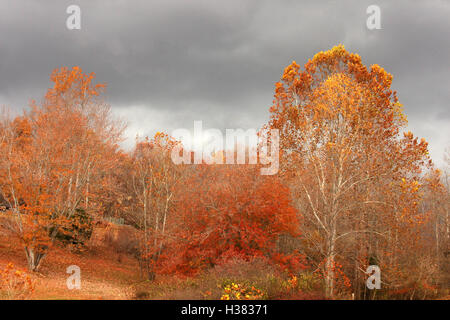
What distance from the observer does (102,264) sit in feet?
85.0

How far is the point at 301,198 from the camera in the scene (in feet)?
64.0

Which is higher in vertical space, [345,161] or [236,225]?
[345,161]

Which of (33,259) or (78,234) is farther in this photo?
(78,234)

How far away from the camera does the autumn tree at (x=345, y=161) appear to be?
50.9ft

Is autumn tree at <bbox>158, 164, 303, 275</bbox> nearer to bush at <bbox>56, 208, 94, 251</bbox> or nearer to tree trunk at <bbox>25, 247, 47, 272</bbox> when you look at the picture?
tree trunk at <bbox>25, 247, 47, 272</bbox>

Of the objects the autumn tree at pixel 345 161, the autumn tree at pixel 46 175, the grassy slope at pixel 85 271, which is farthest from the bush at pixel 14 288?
the autumn tree at pixel 345 161

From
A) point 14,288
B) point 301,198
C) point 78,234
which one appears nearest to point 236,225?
point 301,198

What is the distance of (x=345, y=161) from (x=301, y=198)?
13.8ft

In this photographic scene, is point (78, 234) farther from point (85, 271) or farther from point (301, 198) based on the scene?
point (301, 198)

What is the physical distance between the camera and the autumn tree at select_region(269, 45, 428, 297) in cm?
1551

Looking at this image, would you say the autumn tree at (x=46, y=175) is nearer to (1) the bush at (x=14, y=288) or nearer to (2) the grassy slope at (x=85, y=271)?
(2) the grassy slope at (x=85, y=271)

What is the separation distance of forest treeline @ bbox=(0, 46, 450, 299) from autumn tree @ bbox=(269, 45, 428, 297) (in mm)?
88
